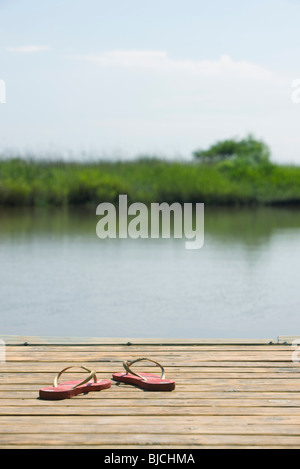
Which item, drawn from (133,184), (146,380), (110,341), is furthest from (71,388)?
(133,184)

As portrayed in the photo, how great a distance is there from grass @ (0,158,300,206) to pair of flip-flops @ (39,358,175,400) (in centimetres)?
1584

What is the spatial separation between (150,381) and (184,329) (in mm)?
2766

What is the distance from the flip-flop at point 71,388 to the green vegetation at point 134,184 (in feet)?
52.1

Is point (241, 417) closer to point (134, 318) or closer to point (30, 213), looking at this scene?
point (134, 318)

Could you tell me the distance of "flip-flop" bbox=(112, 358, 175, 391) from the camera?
282cm

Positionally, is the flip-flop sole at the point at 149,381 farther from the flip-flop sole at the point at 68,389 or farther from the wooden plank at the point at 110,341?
the wooden plank at the point at 110,341

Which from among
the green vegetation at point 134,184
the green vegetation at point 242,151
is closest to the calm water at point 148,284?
the green vegetation at point 134,184

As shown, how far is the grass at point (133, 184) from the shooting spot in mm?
18738

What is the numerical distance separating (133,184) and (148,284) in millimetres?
11676

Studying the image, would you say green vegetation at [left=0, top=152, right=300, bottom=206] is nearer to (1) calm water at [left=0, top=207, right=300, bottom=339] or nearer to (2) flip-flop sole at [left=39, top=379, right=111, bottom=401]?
(1) calm water at [left=0, top=207, right=300, bottom=339]

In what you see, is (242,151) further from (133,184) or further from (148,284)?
(148,284)

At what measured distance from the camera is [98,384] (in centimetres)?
282
